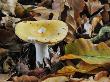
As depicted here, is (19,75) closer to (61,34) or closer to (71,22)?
(61,34)

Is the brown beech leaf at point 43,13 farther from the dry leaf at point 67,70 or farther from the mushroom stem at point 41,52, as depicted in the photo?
the dry leaf at point 67,70

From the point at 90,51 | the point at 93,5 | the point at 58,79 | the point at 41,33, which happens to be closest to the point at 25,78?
the point at 58,79

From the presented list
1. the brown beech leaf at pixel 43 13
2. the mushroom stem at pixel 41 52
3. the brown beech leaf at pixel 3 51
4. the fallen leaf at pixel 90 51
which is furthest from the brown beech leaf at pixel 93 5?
the brown beech leaf at pixel 3 51

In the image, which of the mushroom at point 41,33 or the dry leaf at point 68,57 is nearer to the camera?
the mushroom at point 41,33

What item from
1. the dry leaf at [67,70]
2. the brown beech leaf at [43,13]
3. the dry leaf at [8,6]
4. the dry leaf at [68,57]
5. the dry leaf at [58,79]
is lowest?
the dry leaf at [58,79]

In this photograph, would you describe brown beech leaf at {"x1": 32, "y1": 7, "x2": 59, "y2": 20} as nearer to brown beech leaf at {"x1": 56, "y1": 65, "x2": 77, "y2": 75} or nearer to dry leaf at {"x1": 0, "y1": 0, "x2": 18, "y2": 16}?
dry leaf at {"x1": 0, "y1": 0, "x2": 18, "y2": 16}

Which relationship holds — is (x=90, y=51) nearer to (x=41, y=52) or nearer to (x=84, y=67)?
(x=84, y=67)

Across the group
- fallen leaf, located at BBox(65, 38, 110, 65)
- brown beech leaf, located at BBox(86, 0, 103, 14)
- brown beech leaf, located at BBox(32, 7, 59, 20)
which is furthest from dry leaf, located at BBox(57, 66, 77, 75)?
brown beech leaf, located at BBox(86, 0, 103, 14)
